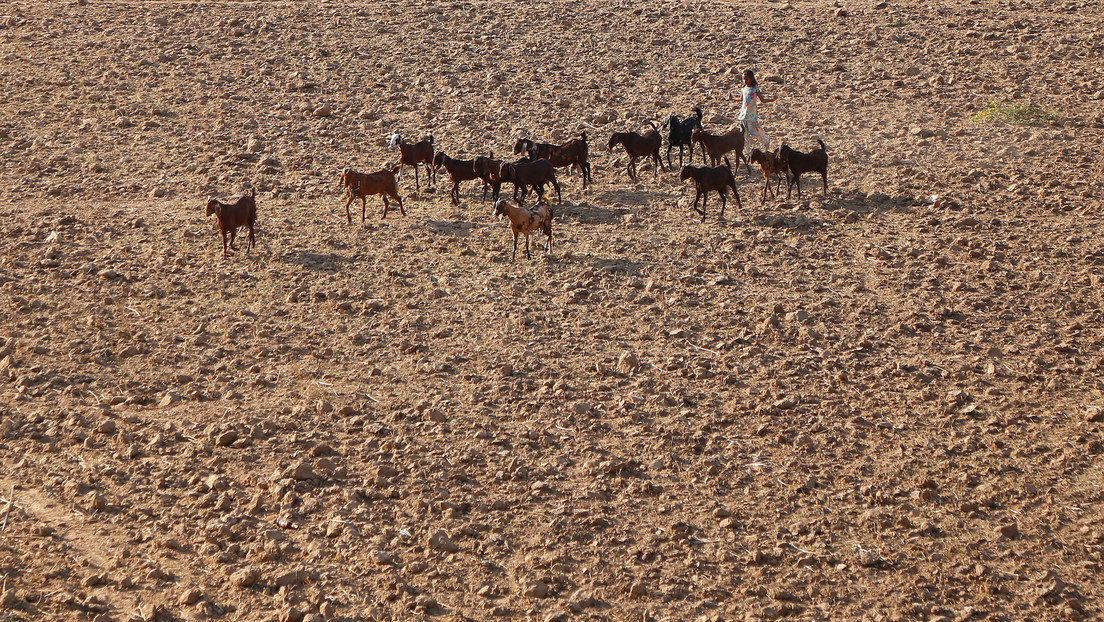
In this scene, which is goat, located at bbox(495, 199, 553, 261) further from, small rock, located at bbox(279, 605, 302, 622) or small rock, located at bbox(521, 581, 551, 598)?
small rock, located at bbox(279, 605, 302, 622)

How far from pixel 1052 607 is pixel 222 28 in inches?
819

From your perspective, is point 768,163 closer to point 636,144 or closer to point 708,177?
point 708,177

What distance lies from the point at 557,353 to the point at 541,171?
448 centimetres

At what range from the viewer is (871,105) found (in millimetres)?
20031

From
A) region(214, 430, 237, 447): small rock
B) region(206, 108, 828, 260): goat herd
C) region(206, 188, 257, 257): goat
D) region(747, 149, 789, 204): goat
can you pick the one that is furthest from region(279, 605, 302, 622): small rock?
region(747, 149, 789, 204): goat

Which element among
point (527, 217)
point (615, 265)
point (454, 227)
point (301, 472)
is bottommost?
point (301, 472)

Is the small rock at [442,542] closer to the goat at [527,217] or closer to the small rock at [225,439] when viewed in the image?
the small rock at [225,439]

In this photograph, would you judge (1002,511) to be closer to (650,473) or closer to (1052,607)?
(1052,607)

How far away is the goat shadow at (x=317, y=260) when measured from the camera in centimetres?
1494

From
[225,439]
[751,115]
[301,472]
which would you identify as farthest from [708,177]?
[225,439]

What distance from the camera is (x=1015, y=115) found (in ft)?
62.4

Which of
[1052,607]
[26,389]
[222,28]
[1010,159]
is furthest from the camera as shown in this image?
[222,28]

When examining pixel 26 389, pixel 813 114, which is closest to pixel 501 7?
pixel 813 114

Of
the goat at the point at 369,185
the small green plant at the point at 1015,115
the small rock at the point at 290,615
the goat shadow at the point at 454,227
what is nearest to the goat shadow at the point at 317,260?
the goat at the point at 369,185
